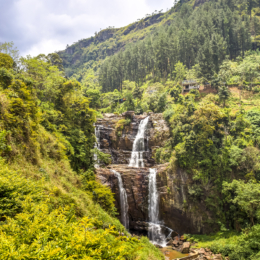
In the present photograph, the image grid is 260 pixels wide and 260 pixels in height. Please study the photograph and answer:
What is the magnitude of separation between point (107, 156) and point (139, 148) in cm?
724

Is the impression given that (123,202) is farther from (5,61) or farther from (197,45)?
(197,45)

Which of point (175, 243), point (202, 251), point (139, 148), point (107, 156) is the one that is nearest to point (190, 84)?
point (139, 148)

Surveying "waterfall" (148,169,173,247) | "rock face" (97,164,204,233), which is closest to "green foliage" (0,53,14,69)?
"rock face" (97,164,204,233)

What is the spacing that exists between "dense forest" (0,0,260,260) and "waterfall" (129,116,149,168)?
401 centimetres

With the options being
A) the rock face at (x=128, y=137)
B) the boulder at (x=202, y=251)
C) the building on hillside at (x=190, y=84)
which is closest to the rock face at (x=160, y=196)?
the boulder at (x=202, y=251)

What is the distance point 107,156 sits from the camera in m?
30.2

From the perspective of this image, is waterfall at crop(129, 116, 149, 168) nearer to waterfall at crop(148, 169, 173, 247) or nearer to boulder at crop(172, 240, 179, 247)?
waterfall at crop(148, 169, 173, 247)

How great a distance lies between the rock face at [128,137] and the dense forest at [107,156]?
217cm

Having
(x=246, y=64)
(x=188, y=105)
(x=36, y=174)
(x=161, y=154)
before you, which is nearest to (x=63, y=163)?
(x=36, y=174)

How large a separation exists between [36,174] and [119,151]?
24.1 metres

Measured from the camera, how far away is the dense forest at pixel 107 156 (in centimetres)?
512

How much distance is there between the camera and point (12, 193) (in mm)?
6359

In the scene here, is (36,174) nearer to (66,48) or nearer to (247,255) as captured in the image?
(247,255)

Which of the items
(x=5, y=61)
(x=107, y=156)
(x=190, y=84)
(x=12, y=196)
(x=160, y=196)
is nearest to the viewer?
(x=12, y=196)
